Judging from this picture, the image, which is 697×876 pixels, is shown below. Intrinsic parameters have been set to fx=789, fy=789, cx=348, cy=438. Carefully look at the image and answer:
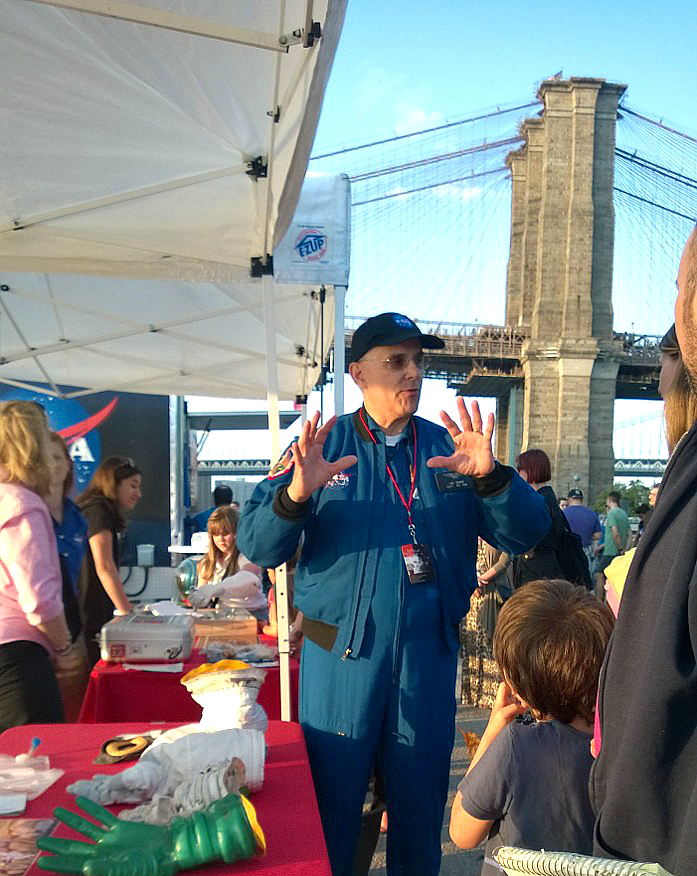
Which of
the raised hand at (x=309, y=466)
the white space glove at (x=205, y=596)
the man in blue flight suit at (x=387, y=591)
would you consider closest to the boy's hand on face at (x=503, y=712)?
the man in blue flight suit at (x=387, y=591)

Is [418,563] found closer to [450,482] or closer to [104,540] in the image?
[450,482]

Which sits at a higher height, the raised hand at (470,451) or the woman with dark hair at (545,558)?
the raised hand at (470,451)

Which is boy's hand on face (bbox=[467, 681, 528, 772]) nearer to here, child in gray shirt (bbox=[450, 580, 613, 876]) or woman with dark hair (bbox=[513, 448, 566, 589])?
child in gray shirt (bbox=[450, 580, 613, 876])

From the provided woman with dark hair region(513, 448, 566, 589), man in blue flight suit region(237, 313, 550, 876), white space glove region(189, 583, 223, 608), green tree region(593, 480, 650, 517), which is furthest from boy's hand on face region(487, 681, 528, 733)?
green tree region(593, 480, 650, 517)

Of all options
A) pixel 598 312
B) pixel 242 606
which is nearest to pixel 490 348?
pixel 598 312

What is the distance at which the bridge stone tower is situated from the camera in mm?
40938

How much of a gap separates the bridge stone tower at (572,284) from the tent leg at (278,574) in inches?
1506

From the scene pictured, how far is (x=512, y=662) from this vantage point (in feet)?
5.28

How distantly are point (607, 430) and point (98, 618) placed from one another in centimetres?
3916

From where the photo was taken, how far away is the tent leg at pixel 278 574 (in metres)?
2.79

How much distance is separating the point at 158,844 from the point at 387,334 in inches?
56.2

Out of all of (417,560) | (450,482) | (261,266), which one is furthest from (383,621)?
(261,266)

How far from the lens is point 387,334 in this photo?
2.24 m

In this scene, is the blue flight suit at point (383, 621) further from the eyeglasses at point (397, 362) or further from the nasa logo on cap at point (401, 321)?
the nasa logo on cap at point (401, 321)
